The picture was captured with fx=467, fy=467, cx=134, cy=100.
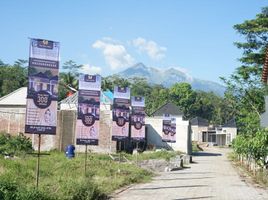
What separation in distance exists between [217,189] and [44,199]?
8312 millimetres

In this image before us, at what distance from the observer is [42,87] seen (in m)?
12.4

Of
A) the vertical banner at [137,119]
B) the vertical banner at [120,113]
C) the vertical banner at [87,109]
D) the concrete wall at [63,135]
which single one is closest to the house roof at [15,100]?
the concrete wall at [63,135]

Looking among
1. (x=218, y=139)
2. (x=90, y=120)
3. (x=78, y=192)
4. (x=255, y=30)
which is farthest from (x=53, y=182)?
(x=218, y=139)

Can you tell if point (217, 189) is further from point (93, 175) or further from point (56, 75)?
point (56, 75)

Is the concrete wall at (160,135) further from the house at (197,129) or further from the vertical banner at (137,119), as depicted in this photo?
the house at (197,129)

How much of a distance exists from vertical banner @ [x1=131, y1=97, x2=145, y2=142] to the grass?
3.24 meters

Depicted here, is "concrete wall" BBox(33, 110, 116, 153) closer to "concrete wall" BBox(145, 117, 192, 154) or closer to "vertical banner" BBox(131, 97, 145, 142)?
"concrete wall" BBox(145, 117, 192, 154)

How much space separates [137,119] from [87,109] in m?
8.55

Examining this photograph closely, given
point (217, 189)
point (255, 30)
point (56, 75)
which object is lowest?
point (217, 189)

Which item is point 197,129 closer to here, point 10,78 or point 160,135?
point 10,78

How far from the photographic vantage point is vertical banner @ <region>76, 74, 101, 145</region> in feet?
55.1

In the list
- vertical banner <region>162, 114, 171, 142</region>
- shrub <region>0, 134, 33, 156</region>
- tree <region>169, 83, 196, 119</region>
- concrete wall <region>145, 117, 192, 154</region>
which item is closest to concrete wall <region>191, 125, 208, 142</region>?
tree <region>169, 83, 196, 119</region>

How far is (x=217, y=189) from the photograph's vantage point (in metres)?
→ 17.2

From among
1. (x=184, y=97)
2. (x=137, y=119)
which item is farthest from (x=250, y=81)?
(x=184, y=97)
